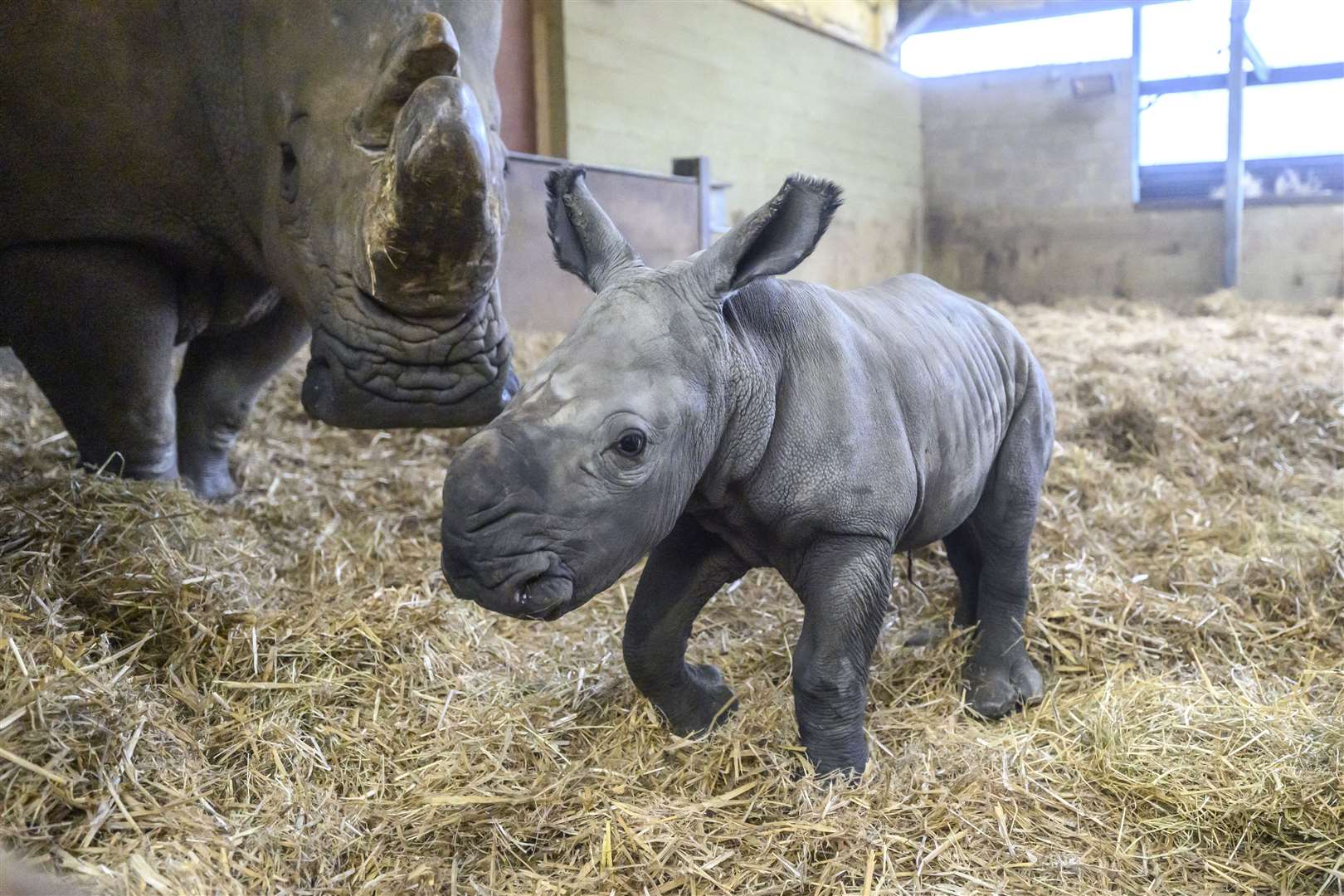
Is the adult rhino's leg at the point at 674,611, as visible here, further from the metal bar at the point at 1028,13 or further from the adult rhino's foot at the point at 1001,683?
the metal bar at the point at 1028,13

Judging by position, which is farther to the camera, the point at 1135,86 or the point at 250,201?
the point at 1135,86

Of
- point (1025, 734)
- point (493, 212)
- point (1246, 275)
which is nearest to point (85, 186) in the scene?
point (493, 212)

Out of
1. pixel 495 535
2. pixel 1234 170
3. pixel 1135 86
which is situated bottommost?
pixel 495 535

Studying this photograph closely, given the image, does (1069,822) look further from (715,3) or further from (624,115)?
(715,3)

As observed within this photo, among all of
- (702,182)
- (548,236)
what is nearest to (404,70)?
(548,236)

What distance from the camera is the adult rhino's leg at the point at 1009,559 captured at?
135 inches

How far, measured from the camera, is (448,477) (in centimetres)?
219

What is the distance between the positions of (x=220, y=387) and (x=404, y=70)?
2120 mm

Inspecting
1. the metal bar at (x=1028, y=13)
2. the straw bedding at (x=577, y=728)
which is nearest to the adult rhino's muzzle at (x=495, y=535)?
the straw bedding at (x=577, y=728)

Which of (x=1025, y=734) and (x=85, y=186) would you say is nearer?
(x=1025, y=734)

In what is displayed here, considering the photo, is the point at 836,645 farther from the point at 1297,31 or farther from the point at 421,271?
the point at 1297,31

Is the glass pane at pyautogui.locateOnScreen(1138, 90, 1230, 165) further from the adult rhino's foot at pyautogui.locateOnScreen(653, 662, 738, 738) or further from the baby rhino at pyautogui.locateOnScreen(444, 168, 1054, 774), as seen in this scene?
the adult rhino's foot at pyautogui.locateOnScreen(653, 662, 738, 738)

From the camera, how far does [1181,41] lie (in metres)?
14.6

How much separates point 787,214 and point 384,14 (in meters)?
1.41
